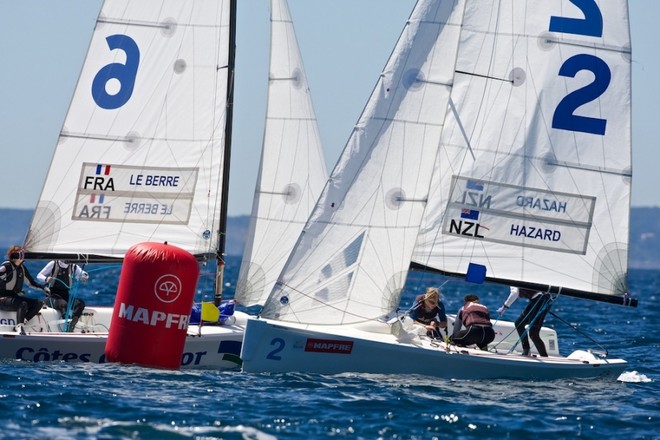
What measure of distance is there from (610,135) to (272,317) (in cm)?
542

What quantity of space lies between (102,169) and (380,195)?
477cm

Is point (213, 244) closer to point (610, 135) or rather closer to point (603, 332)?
point (610, 135)

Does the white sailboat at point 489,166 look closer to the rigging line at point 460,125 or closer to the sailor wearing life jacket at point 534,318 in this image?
the rigging line at point 460,125

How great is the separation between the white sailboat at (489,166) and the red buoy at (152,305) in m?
1.96

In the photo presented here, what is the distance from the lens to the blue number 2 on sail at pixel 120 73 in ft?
62.4

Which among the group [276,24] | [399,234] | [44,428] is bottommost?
[44,428]

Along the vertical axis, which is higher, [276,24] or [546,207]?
[276,24]

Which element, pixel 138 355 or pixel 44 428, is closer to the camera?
pixel 44 428

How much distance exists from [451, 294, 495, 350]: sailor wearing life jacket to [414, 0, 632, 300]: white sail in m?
0.71

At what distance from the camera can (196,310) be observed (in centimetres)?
1791

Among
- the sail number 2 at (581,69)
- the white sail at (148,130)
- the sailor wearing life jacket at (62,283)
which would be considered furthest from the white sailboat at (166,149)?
the sail number 2 at (581,69)

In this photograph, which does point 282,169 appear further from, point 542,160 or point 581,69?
point 581,69

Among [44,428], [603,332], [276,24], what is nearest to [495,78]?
[276,24]

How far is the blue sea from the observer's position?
12148 mm
